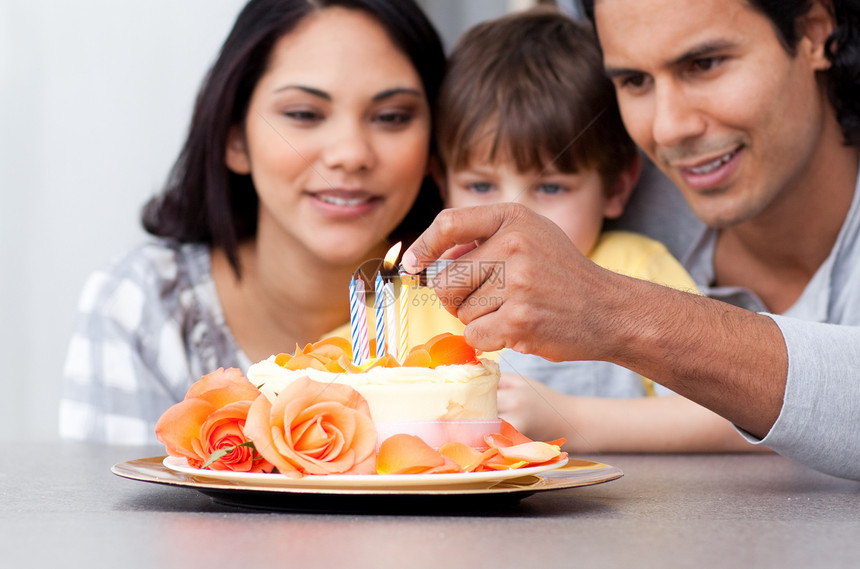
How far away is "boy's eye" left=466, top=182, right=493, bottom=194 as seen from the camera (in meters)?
1.80

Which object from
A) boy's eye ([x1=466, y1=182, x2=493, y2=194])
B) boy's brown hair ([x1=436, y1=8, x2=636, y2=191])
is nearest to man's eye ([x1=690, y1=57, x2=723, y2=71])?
boy's brown hair ([x1=436, y1=8, x2=636, y2=191])

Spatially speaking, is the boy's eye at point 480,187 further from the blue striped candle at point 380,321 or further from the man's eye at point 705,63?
the blue striped candle at point 380,321

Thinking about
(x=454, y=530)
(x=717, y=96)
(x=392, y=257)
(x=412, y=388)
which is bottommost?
(x=454, y=530)

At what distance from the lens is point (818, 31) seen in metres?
1.58

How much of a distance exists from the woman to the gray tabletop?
2.82 feet

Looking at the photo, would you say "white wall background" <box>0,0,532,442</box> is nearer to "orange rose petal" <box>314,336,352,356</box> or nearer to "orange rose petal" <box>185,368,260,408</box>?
"orange rose petal" <box>314,336,352,356</box>

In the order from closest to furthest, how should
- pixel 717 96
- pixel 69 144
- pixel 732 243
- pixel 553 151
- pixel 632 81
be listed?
pixel 717 96
pixel 632 81
pixel 553 151
pixel 732 243
pixel 69 144

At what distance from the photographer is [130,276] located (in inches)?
74.6

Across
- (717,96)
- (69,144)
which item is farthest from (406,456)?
(69,144)

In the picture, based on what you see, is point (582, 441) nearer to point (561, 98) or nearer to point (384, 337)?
point (384, 337)

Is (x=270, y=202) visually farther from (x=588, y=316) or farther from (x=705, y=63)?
(x=588, y=316)

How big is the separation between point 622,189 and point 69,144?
1.80 metres

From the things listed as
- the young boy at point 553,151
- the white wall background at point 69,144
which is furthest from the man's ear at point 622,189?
the white wall background at point 69,144

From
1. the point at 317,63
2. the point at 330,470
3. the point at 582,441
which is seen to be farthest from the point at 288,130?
the point at 330,470
